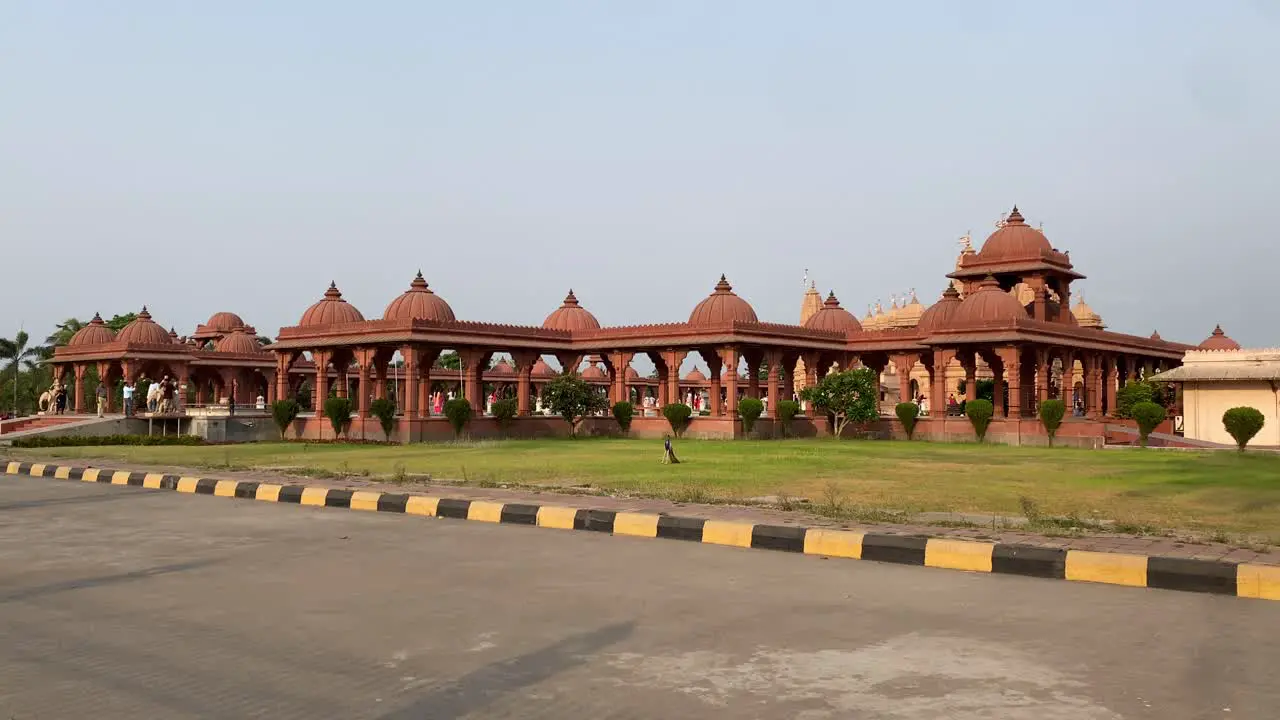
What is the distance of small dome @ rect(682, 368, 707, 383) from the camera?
221 ft

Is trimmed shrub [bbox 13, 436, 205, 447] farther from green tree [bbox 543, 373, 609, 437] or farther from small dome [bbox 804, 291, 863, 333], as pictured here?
small dome [bbox 804, 291, 863, 333]

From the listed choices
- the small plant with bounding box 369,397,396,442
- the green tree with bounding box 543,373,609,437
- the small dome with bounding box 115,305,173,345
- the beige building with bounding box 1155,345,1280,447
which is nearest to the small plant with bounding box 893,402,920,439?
the beige building with bounding box 1155,345,1280,447

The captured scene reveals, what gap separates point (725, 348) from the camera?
34.2 m

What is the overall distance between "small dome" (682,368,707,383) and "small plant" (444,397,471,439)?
36.1 metres

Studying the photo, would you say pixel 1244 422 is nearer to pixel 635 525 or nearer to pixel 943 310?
pixel 943 310

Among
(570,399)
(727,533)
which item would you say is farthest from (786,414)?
(727,533)

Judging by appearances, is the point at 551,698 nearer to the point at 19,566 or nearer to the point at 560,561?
the point at 560,561

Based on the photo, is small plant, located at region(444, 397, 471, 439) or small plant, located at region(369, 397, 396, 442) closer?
small plant, located at region(369, 397, 396, 442)

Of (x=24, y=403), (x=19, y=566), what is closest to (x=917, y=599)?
(x=19, y=566)

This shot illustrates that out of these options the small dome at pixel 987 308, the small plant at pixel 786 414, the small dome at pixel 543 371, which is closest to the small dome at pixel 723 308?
the small plant at pixel 786 414

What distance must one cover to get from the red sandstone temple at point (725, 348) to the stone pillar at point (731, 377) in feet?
0.17

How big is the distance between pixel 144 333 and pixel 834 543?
43413 mm

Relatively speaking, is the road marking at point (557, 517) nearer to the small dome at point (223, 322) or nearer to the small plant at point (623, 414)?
the small plant at point (623, 414)

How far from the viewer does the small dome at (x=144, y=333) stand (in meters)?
44.8
